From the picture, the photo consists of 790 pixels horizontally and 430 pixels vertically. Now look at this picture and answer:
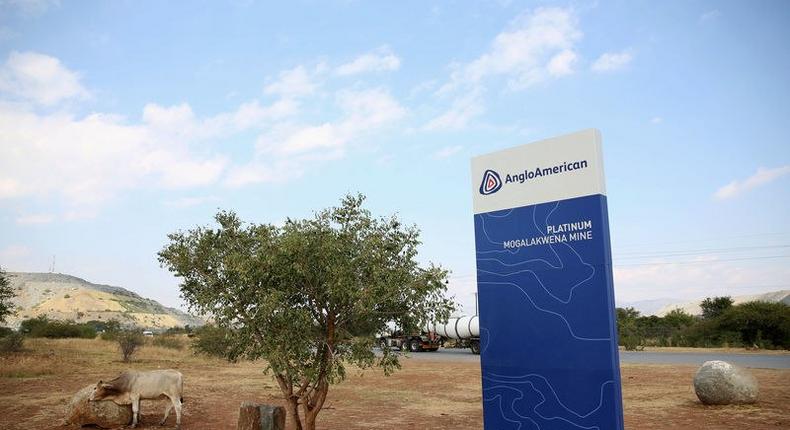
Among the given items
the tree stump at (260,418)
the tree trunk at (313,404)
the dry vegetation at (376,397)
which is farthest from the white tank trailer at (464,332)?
the tree trunk at (313,404)

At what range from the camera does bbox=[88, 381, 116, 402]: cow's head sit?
14.8 m

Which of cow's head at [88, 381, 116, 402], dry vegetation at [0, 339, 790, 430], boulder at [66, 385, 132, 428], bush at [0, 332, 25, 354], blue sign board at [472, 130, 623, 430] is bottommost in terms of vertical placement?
dry vegetation at [0, 339, 790, 430]

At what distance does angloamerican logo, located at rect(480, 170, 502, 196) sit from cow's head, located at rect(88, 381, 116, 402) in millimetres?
11216

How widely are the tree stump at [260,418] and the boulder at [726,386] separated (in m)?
13.2

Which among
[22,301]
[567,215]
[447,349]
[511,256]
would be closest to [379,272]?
[511,256]

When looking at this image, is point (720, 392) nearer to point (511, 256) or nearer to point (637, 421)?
point (637, 421)

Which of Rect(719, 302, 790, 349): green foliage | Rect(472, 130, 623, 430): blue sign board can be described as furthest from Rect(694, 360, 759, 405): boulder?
Rect(719, 302, 790, 349): green foliage

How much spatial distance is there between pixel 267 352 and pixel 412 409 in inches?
389

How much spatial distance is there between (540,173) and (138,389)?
11.9 meters

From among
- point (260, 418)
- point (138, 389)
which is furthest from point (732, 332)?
point (138, 389)

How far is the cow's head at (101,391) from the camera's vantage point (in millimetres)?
14844

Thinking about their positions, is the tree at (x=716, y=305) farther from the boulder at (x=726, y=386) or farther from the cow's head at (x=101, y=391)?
the cow's head at (x=101, y=391)

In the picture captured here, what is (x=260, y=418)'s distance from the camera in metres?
13.3

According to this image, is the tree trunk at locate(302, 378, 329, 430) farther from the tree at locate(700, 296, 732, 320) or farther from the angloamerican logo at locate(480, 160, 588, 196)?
the tree at locate(700, 296, 732, 320)
